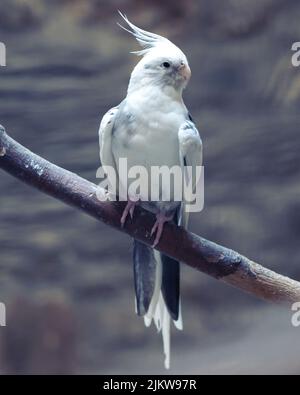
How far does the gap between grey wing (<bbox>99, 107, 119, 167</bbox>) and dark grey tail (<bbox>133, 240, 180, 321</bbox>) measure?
0.19 metres

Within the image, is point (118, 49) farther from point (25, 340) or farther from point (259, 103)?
point (25, 340)

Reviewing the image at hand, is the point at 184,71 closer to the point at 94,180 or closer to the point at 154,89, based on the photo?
the point at 154,89

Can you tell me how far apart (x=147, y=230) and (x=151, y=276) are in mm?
144

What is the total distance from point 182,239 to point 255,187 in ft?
0.87

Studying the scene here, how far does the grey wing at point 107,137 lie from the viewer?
116cm

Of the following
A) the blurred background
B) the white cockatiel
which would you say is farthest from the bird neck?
the blurred background

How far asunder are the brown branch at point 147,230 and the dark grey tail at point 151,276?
0.10 metres

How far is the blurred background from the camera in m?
1.29

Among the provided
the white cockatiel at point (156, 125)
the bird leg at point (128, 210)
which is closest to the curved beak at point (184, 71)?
the white cockatiel at point (156, 125)

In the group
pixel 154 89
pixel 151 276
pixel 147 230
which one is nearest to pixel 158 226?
pixel 147 230

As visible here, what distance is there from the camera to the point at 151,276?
1262mm

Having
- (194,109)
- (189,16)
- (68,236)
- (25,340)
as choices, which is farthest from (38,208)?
(189,16)

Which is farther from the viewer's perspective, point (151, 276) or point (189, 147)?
point (151, 276)

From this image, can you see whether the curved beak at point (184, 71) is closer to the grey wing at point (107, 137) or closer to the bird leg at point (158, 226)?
the grey wing at point (107, 137)
